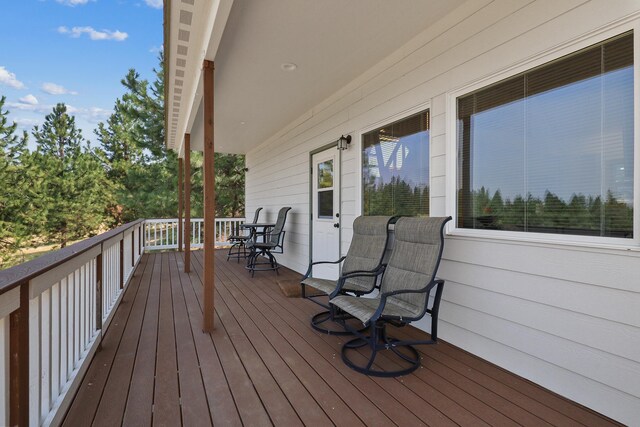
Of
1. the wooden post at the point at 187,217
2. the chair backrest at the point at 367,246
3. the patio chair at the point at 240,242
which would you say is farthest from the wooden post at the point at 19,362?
the patio chair at the point at 240,242

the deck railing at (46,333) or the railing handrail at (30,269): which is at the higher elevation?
the railing handrail at (30,269)

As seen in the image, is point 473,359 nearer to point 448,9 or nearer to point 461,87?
point 461,87

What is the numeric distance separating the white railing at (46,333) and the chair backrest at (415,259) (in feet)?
7.14

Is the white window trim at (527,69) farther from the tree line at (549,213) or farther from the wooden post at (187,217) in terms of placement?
the wooden post at (187,217)

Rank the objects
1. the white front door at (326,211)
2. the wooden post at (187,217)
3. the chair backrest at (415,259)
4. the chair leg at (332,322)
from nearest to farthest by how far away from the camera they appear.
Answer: the chair backrest at (415,259), the chair leg at (332,322), the white front door at (326,211), the wooden post at (187,217)

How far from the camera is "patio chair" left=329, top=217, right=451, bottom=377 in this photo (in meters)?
2.33

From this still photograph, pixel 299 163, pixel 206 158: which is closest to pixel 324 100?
pixel 299 163

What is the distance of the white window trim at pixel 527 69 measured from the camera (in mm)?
1716

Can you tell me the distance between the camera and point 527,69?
2244 mm

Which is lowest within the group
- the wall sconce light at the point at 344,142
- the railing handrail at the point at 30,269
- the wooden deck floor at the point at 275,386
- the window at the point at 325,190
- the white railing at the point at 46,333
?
the wooden deck floor at the point at 275,386

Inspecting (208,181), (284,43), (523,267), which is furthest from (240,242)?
(523,267)

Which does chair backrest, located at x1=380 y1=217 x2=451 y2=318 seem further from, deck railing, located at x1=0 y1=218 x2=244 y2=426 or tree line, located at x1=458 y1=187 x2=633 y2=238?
deck railing, located at x1=0 y1=218 x2=244 y2=426

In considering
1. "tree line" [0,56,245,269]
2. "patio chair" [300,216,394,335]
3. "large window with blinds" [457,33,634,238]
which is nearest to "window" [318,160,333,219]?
"patio chair" [300,216,394,335]

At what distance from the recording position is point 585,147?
1.94 metres
